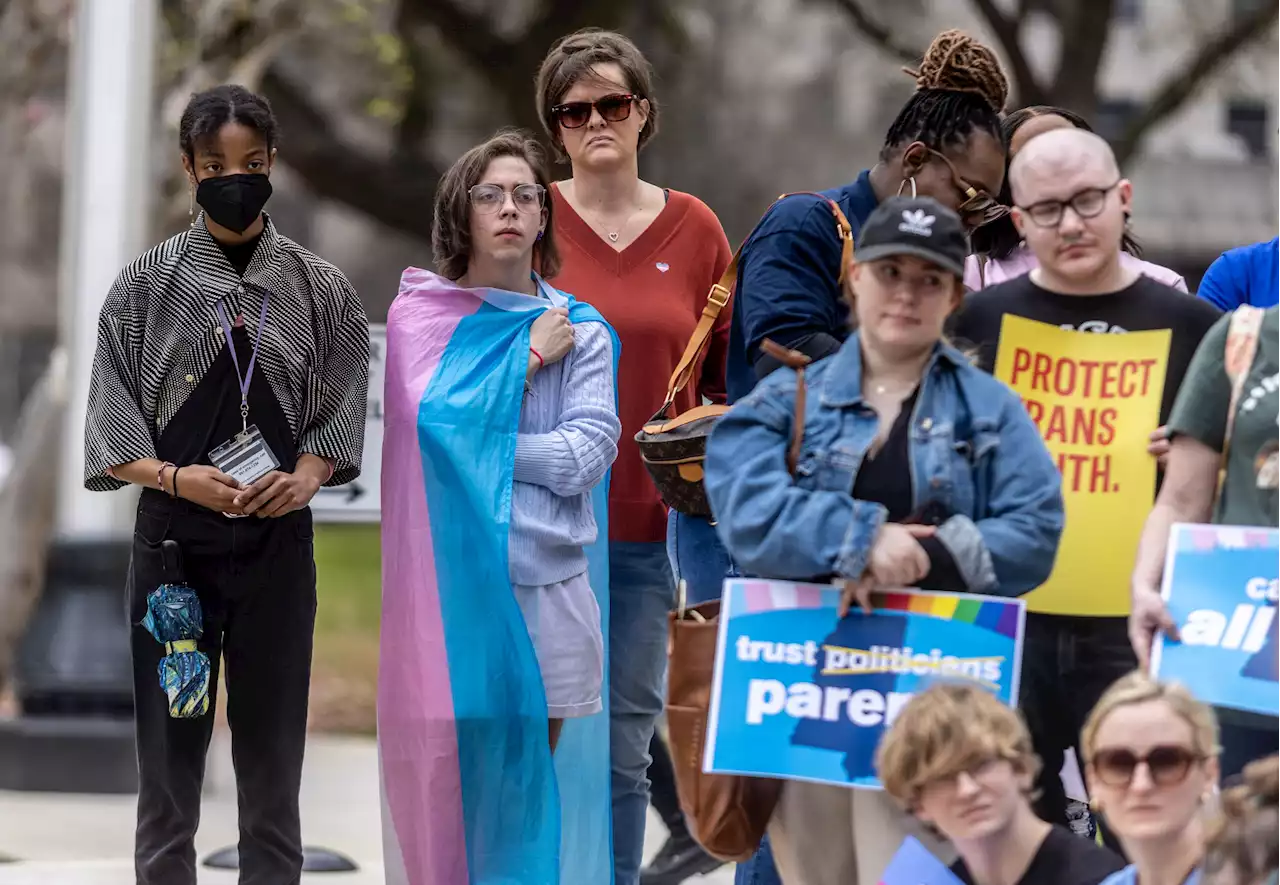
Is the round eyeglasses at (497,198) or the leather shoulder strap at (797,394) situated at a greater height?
the round eyeglasses at (497,198)

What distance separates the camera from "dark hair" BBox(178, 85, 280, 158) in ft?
15.4

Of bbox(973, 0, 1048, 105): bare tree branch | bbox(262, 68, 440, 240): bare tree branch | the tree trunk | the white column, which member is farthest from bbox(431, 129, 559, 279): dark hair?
bbox(262, 68, 440, 240): bare tree branch

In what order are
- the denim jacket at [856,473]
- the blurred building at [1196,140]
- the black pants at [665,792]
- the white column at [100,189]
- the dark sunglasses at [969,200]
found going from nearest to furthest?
the denim jacket at [856,473] < the dark sunglasses at [969,200] < the black pants at [665,792] < the white column at [100,189] < the blurred building at [1196,140]

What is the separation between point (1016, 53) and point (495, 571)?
8023 millimetres

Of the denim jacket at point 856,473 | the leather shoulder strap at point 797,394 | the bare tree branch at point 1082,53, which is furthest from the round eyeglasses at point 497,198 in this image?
the bare tree branch at point 1082,53

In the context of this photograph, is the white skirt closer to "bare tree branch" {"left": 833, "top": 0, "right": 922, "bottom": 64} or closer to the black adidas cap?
the black adidas cap

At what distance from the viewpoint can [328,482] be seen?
4852mm

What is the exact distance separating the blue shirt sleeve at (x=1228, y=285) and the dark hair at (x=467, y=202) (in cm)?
151

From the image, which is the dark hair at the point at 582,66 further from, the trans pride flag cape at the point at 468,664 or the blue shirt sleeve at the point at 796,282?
the blue shirt sleeve at the point at 796,282

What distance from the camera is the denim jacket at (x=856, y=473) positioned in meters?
3.56

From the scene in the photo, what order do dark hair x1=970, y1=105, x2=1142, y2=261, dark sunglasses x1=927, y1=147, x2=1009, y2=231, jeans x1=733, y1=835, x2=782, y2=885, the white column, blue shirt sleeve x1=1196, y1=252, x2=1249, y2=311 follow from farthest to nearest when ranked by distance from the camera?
1. the white column
2. dark hair x1=970, y1=105, x2=1142, y2=261
3. blue shirt sleeve x1=1196, y1=252, x2=1249, y2=311
4. jeans x1=733, y1=835, x2=782, y2=885
5. dark sunglasses x1=927, y1=147, x2=1009, y2=231

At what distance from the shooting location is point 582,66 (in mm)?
5156

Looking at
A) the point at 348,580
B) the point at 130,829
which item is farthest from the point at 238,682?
the point at 348,580

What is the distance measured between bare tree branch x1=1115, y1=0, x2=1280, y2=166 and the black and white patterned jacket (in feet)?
26.6
